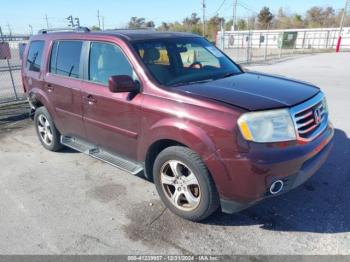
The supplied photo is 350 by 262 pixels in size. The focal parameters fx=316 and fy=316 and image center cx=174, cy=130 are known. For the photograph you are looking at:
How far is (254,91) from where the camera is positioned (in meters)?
3.14

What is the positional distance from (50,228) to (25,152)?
260 centimetres

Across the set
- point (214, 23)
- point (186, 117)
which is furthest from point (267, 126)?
point (214, 23)

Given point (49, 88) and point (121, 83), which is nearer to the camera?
point (121, 83)

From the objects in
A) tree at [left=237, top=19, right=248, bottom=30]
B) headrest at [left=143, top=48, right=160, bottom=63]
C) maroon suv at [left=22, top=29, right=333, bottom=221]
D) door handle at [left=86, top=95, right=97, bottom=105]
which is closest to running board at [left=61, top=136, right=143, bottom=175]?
maroon suv at [left=22, top=29, right=333, bottom=221]

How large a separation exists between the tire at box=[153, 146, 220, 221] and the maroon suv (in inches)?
0.4

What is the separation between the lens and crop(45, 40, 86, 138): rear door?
4293 mm

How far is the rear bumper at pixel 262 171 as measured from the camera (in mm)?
2641

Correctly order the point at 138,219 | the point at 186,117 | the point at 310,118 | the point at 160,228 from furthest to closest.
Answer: the point at 138,219
the point at 160,228
the point at 310,118
the point at 186,117

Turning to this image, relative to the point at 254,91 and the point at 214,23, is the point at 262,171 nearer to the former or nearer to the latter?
the point at 254,91

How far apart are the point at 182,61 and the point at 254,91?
3.63ft

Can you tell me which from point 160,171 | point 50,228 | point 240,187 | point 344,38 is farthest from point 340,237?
point 344,38

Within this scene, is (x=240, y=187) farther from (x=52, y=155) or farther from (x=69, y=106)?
(x=52, y=155)

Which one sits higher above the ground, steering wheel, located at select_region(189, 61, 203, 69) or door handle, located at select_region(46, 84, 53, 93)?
steering wheel, located at select_region(189, 61, 203, 69)

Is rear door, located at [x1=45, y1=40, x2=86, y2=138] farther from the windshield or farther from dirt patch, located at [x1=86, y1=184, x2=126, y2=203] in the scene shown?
the windshield
